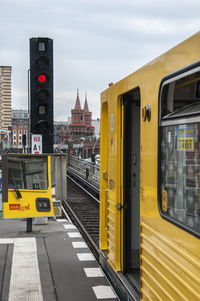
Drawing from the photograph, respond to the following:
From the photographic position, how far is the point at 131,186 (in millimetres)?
5508

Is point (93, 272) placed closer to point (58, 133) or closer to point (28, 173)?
point (28, 173)

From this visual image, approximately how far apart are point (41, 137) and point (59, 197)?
45.1 inches

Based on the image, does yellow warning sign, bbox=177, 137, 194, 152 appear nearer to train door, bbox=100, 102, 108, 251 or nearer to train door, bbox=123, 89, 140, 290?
train door, bbox=123, 89, 140, 290

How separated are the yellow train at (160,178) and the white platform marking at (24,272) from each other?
95 cm

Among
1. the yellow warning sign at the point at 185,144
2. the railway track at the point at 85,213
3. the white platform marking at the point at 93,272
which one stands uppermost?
the yellow warning sign at the point at 185,144

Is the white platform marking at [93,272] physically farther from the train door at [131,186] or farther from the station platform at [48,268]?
the train door at [131,186]

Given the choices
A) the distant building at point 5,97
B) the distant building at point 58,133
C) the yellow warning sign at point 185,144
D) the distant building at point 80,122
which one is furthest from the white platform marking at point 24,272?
the distant building at point 80,122

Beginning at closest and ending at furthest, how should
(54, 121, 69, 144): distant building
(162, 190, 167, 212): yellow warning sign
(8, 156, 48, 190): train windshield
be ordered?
(162, 190, 167, 212): yellow warning sign < (8, 156, 48, 190): train windshield < (54, 121, 69, 144): distant building

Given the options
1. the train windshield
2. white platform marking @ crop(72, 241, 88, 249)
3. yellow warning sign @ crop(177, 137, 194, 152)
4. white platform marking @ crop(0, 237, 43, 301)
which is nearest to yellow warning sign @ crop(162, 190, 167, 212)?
yellow warning sign @ crop(177, 137, 194, 152)

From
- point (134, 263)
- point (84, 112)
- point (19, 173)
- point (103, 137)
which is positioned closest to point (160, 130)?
point (134, 263)

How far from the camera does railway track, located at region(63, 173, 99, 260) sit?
10.4m

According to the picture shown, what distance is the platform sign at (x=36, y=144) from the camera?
9.36 metres

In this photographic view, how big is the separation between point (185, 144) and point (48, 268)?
13.5 feet

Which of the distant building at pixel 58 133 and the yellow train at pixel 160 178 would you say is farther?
the distant building at pixel 58 133
